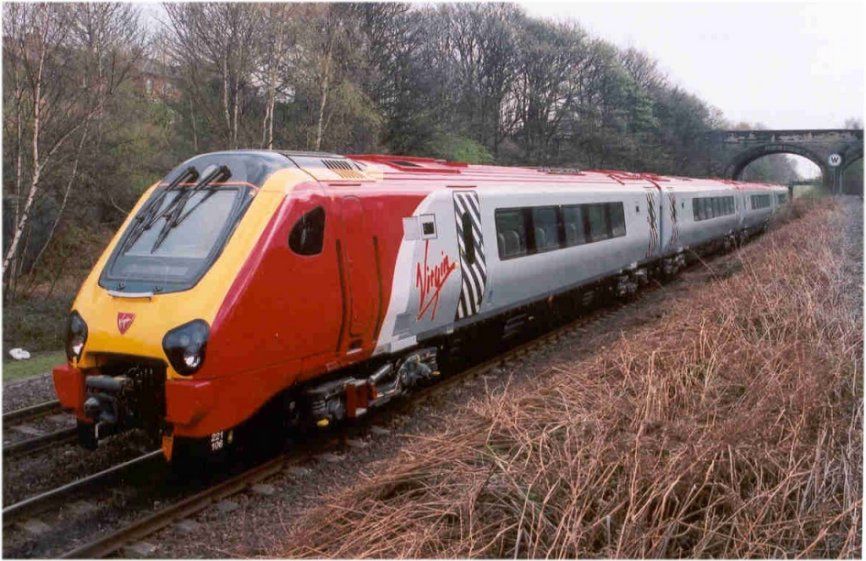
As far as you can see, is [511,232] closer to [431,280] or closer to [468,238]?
[468,238]

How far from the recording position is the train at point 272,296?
6.12m

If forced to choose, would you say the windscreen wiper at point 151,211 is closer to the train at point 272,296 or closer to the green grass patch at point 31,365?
the train at point 272,296

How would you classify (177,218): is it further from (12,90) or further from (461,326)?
(12,90)

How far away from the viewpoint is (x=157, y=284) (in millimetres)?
6387

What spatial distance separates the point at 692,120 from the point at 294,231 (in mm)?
55961

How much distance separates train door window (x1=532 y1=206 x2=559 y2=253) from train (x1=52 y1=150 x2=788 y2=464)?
1348mm

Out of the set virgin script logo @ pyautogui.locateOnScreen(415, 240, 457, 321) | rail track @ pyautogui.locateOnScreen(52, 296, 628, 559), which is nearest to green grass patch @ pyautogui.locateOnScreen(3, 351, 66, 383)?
rail track @ pyautogui.locateOnScreen(52, 296, 628, 559)

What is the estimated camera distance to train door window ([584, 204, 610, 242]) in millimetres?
13188

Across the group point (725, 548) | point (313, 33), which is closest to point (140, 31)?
point (313, 33)

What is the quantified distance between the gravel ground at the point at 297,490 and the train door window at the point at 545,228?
1.69 meters

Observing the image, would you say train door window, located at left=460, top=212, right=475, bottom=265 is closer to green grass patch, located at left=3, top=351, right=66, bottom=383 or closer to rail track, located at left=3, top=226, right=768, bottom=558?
rail track, located at left=3, top=226, right=768, bottom=558

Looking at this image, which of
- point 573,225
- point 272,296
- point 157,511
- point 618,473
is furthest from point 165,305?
point 573,225

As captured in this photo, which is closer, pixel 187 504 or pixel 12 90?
pixel 187 504

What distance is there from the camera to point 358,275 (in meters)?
7.32
